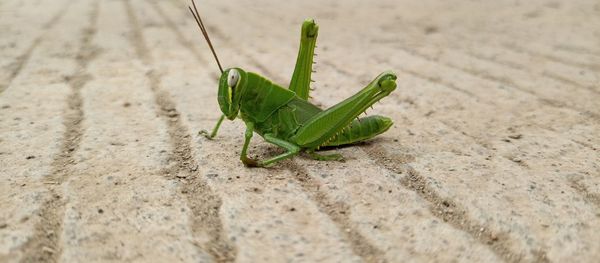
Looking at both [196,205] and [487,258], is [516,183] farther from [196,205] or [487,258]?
[196,205]

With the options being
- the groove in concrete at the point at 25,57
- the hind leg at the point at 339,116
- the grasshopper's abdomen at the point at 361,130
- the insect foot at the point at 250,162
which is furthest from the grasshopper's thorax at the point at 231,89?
the groove in concrete at the point at 25,57

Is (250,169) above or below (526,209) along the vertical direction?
below

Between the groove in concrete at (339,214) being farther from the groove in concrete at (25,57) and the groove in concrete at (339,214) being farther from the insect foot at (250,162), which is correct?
the groove in concrete at (25,57)

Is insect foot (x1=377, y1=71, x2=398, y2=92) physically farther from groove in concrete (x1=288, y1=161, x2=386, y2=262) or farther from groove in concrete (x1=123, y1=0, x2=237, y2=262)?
groove in concrete (x1=123, y1=0, x2=237, y2=262)

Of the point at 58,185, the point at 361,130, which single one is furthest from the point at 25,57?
the point at 361,130

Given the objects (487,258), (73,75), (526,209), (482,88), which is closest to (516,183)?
(526,209)

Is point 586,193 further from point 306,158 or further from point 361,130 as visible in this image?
point 306,158
